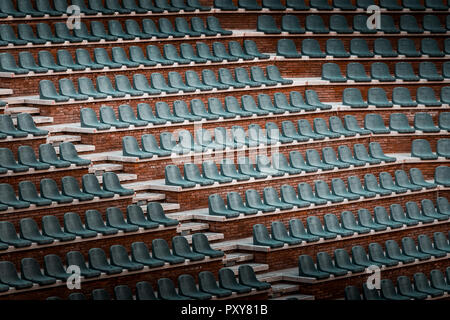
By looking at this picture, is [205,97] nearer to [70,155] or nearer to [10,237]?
[70,155]

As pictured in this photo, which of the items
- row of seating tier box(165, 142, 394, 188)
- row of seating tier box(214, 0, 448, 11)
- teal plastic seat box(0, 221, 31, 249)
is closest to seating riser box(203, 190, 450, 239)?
row of seating tier box(165, 142, 394, 188)

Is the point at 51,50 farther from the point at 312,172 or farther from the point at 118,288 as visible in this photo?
the point at 118,288

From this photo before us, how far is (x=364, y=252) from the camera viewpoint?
14.5 metres

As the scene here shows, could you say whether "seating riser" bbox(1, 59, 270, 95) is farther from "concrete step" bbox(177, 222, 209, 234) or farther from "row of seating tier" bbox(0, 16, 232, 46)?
"concrete step" bbox(177, 222, 209, 234)

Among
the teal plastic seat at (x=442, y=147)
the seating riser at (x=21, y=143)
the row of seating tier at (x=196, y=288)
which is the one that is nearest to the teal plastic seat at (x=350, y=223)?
the row of seating tier at (x=196, y=288)

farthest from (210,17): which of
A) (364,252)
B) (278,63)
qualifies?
(364,252)

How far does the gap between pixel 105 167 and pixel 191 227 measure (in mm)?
1511

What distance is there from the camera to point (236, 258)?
1409 centimetres

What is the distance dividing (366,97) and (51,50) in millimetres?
5542

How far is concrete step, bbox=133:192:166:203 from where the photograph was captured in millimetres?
14371

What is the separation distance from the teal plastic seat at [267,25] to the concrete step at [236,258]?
5.33 meters

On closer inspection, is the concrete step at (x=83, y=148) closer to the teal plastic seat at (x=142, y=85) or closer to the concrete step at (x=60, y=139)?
the concrete step at (x=60, y=139)

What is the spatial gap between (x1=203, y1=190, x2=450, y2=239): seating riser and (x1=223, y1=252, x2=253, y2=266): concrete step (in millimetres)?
408
